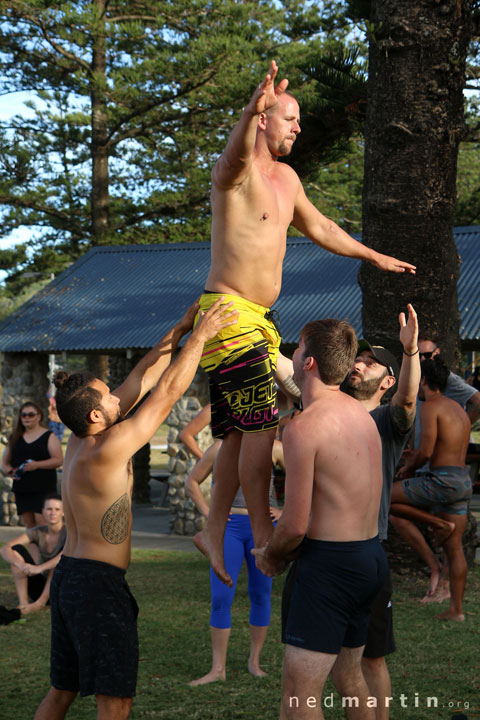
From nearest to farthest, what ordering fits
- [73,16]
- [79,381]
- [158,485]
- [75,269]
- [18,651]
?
[79,381], [18,651], [75,269], [73,16], [158,485]

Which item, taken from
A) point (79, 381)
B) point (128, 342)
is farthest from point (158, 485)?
point (79, 381)

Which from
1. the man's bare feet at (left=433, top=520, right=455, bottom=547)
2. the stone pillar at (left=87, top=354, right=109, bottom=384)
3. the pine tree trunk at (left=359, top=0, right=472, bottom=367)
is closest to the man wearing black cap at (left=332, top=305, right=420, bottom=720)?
the man's bare feet at (left=433, top=520, right=455, bottom=547)

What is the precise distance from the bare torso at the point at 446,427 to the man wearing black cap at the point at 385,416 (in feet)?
9.08

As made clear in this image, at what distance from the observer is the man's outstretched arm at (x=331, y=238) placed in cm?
427

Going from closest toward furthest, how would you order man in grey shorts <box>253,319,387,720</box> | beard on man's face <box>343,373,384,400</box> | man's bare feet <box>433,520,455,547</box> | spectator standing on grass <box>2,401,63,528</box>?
man in grey shorts <box>253,319,387,720</box>
beard on man's face <box>343,373,384,400</box>
man's bare feet <box>433,520,455,547</box>
spectator standing on grass <box>2,401,63,528</box>

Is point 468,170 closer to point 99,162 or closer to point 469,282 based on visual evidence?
point 99,162

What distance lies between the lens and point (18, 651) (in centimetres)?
715

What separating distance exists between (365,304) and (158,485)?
47.7ft

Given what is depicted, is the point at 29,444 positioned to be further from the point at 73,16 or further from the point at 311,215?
the point at 73,16

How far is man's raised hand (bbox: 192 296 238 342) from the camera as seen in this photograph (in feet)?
12.4

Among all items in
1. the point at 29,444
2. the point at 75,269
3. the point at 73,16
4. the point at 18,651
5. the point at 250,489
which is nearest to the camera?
the point at 250,489

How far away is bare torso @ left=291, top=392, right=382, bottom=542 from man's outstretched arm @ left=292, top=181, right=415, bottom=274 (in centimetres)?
100

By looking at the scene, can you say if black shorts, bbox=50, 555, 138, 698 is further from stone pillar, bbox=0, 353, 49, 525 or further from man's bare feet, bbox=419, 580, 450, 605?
stone pillar, bbox=0, 353, 49, 525

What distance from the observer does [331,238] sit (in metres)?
4.38
